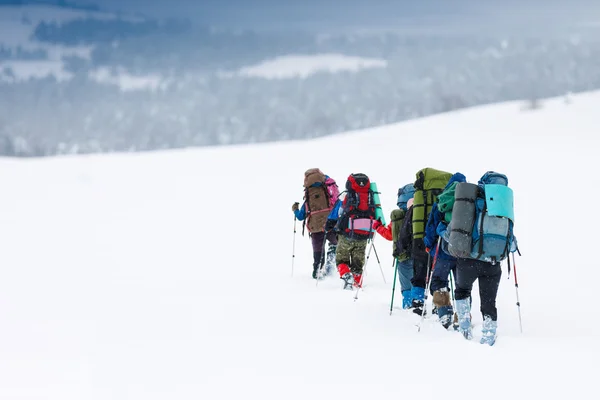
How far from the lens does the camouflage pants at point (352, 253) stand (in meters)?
9.80

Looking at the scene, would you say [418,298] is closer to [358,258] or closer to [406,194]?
[406,194]

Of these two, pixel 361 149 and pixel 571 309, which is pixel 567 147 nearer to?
pixel 361 149

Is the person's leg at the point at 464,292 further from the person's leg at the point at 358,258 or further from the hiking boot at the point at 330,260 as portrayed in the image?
the hiking boot at the point at 330,260

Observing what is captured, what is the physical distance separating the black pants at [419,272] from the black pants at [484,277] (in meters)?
1.29

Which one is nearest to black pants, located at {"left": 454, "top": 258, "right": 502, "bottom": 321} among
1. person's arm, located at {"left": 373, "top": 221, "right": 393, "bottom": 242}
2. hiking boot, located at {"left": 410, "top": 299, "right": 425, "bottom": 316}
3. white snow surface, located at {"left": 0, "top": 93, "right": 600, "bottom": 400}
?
white snow surface, located at {"left": 0, "top": 93, "right": 600, "bottom": 400}

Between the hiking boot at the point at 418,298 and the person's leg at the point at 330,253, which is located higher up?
the person's leg at the point at 330,253

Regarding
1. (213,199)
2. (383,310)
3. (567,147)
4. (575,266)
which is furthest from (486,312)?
(567,147)

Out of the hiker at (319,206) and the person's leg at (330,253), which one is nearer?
the hiker at (319,206)

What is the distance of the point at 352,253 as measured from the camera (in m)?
9.88

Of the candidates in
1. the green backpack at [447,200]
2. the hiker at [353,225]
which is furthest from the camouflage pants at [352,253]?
the green backpack at [447,200]

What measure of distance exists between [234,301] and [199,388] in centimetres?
382

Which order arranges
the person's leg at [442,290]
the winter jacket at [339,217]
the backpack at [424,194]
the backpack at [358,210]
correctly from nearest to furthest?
the person's leg at [442,290]
the backpack at [424,194]
the backpack at [358,210]
the winter jacket at [339,217]

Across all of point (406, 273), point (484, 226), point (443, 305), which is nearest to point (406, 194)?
point (406, 273)

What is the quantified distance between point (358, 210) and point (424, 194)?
2.18 metres
